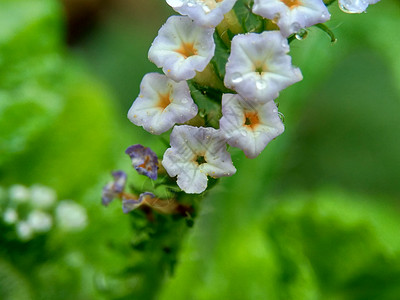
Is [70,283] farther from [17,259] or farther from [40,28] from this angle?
[40,28]

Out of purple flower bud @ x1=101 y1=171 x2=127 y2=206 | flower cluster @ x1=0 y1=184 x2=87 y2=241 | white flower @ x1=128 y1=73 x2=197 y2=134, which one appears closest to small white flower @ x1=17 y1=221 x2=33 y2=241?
flower cluster @ x1=0 y1=184 x2=87 y2=241

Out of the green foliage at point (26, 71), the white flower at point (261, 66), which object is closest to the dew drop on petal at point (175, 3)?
the white flower at point (261, 66)

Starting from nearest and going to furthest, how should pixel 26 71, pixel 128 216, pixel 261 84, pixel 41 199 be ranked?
1. pixel 261 84
2. pixel 128 216
3. pixel 41 199
4. pixel 26 71

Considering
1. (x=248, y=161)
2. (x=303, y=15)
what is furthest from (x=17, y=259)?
(x=303, y=15)

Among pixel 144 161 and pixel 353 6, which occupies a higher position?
pixel 353 6

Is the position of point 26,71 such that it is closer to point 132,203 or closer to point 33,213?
point 33,213

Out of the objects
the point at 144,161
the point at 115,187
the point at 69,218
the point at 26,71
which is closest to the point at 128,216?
the point at 69,218
